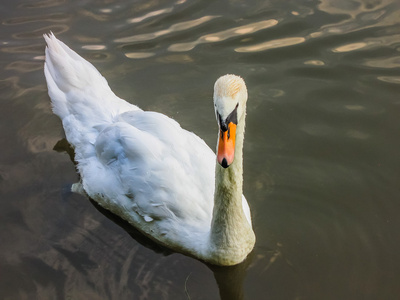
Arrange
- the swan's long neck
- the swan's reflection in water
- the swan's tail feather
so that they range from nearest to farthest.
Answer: the swan's long neck < the swan's reflection in water < the swan's tail feather

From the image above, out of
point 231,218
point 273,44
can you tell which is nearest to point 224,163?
point 231,218

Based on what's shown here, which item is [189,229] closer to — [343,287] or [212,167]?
[212,167]

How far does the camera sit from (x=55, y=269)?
17.9ft

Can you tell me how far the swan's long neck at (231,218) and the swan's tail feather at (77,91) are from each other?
196 centimetres

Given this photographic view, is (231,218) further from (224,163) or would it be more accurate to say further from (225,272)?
(224,163)

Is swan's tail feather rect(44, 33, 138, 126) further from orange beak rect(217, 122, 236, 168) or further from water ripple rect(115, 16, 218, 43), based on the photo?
orange beak rect(217, 122, 236, 168)

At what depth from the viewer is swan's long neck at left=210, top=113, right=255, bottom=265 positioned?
4754 mm

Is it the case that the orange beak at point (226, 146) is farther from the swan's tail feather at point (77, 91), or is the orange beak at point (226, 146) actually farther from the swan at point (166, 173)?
the swan's tail feather at point (77, 91)

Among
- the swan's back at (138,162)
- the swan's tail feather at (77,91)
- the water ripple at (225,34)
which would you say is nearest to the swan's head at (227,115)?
the swan's back at (138,162)

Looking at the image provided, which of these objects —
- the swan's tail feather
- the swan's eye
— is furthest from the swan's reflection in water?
the swan's eye

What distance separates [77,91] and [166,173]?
5.96ft

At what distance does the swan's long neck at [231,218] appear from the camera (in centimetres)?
475

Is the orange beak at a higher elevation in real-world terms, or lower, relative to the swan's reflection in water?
higher

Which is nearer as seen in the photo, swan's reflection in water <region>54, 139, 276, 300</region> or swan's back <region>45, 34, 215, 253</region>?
swan's reflection in water <region>54, 139, 276, 300</region>
